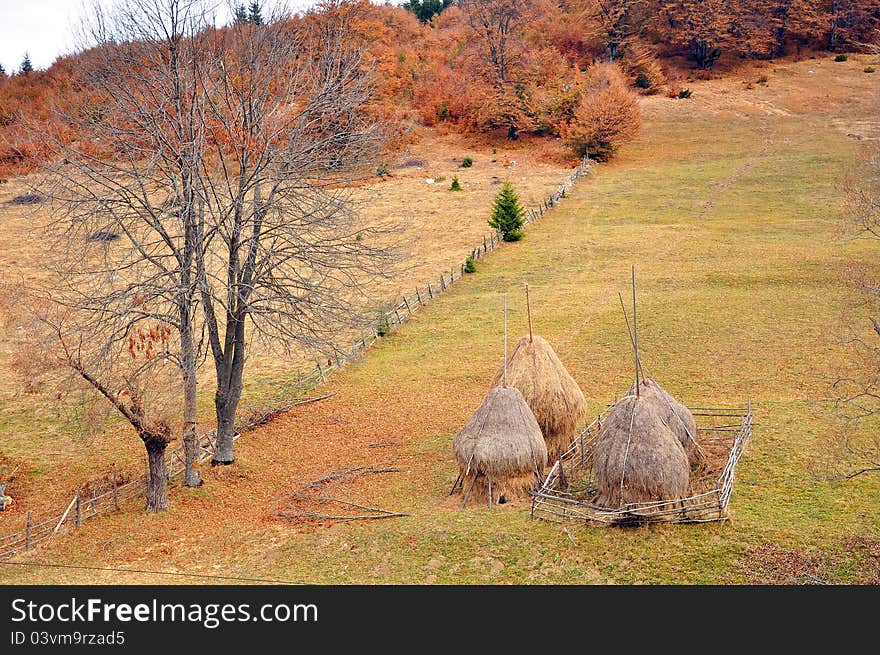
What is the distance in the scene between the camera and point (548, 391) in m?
21.1

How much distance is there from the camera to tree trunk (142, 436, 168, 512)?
19.0m

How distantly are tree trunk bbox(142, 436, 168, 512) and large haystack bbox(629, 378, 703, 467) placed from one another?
10.5 m

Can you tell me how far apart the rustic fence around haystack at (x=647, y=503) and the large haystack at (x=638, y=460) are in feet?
0.83

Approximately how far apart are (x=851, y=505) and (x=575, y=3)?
76.9 m

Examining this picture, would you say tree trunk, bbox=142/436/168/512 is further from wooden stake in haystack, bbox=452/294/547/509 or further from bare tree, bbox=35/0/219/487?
wooden stake in haystack, bbox=452/294/547/509

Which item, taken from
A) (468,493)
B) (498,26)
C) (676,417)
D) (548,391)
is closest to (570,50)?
(498,26)

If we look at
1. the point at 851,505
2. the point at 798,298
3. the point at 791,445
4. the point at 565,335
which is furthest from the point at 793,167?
the point at 851,505

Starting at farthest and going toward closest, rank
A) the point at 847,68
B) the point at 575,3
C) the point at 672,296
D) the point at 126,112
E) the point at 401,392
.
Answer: the point at 575,3 < the point at 847,68 < the point at 672,296 < the point at 401,392 < the point at 126,112

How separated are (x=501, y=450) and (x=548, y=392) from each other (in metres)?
2.86

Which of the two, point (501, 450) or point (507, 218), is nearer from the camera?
point (501, 450)

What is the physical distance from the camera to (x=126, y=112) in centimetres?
1930

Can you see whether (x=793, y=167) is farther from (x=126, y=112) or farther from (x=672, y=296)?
(x=126, y=112)

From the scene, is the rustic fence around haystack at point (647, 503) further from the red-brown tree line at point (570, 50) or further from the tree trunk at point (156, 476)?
the red-brown tree line at point (570, 50)

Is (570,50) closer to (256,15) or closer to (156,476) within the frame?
(256,15)
